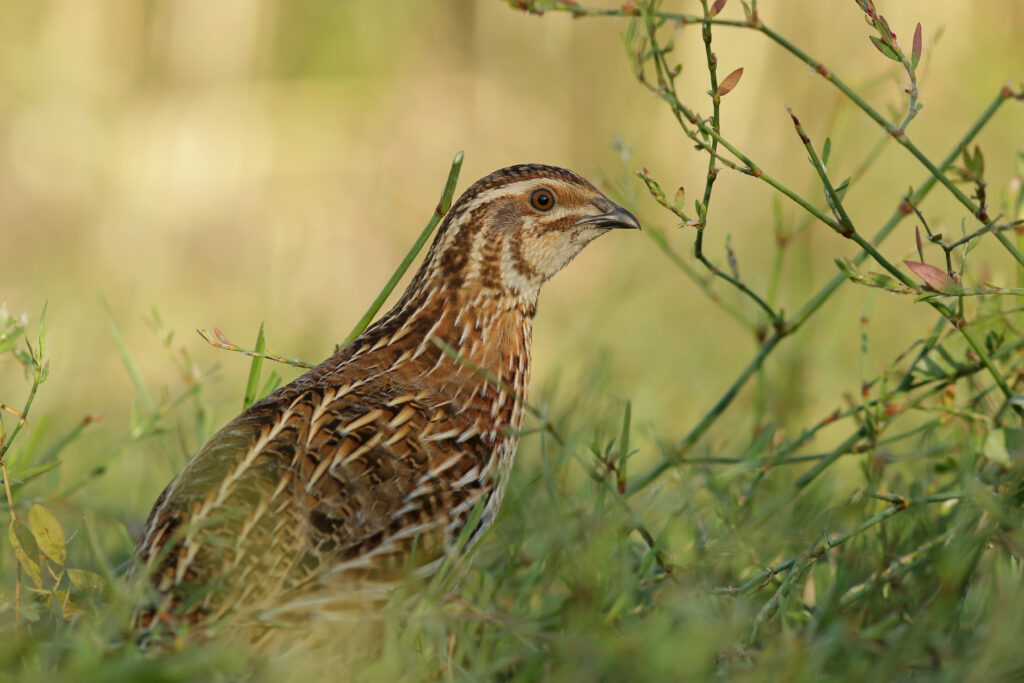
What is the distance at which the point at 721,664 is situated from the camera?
2.62 meters

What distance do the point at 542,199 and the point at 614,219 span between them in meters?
0.25

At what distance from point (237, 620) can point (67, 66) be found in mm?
6711

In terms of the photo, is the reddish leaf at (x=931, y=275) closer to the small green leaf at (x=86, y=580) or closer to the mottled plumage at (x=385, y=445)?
the mottled plumage at (x=385, y=445)

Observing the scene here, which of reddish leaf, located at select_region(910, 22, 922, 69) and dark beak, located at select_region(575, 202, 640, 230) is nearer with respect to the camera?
reddish leaf, located at select_region(910, 22, 922, 69)

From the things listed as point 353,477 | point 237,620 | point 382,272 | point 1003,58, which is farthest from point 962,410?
point 382,272

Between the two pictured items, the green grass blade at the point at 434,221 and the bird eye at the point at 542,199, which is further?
the bird eye at the point at 542,199

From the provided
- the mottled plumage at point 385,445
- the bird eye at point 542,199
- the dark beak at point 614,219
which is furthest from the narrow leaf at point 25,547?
the dark beak at point 614,219

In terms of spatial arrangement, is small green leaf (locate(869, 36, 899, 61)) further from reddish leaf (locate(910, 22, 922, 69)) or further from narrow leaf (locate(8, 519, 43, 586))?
narrow leaf (locate(8, 519, 43, 586))

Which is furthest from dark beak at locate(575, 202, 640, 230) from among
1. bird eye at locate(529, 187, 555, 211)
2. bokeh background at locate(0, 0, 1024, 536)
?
bokeh background at locate(0, 0, 1024, 536)

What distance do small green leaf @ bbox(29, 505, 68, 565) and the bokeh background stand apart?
10.6 feet

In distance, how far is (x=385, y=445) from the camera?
9.75ft

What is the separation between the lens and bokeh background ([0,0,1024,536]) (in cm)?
680

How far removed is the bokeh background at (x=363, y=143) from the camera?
6797 mm

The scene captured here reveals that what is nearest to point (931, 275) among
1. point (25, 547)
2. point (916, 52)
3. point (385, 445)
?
point (916, 52)
